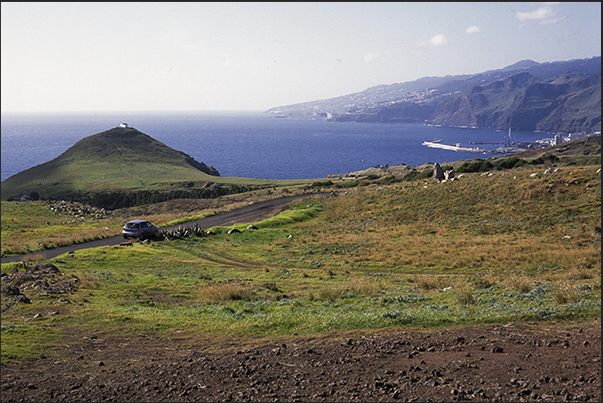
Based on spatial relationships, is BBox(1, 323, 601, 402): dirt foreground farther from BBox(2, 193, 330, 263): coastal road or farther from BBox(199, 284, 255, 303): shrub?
BBox(2, 193, 330, 263): coastal road

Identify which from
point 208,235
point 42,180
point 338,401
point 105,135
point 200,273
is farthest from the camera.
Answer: point 105,135

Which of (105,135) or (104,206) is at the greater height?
(105,135)

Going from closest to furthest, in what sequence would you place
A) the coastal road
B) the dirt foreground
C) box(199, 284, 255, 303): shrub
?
the dirt foreground → box(199, 284, 255, 303): shrub → the coastal road

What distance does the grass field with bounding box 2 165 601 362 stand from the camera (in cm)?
1216

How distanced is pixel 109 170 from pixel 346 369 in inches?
4825

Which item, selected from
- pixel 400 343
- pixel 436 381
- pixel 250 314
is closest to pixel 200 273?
pixel 250 314

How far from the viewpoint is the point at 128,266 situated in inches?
973

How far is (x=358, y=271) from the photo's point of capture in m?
22.9

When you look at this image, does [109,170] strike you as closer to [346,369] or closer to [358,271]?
[358,271]

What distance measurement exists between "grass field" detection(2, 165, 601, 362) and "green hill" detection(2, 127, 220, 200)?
5760 cm

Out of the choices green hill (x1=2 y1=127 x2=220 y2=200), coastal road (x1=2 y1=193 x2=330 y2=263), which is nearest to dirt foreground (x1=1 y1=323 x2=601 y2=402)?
coastal road (x1=2 y1=193 x2=330 y2=263)

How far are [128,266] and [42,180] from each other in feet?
341

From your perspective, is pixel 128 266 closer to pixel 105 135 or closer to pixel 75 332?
pixel 75 332

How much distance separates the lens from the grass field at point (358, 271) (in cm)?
1216
